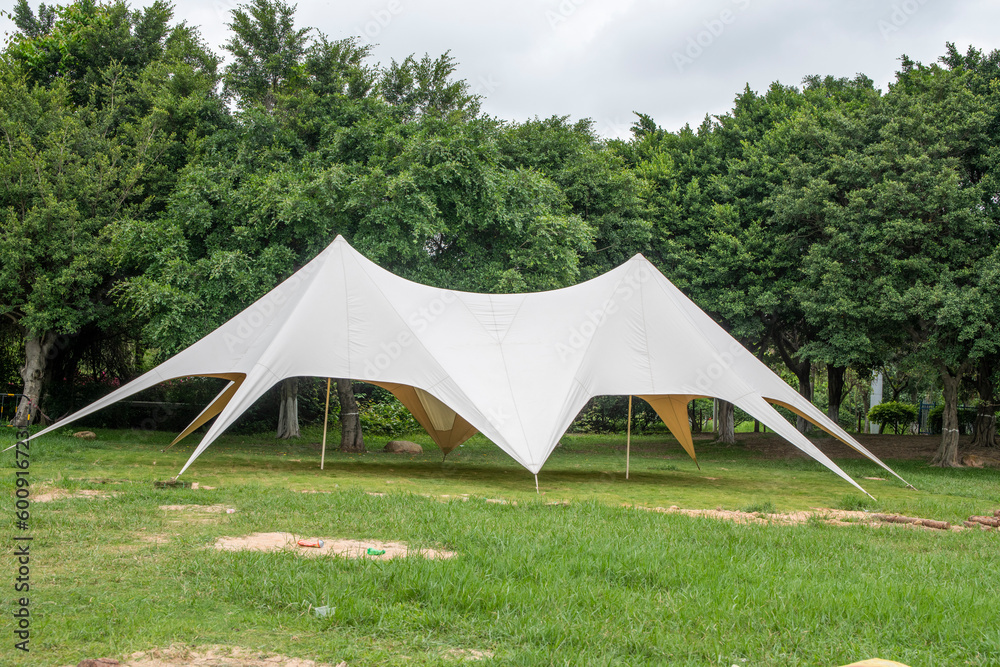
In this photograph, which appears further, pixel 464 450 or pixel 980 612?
pixel 464 450

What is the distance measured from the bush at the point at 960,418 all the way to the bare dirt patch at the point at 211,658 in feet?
75.5

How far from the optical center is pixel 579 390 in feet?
35.6

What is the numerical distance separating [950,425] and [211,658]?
17176mm

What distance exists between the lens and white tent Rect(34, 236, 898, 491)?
1045 cm

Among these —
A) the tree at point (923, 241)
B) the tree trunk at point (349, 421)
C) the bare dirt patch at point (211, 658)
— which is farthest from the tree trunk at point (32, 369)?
the tree at point (923, 241)

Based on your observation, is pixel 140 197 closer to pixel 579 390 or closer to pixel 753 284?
pixel 579 390

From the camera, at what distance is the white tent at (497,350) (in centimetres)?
1045

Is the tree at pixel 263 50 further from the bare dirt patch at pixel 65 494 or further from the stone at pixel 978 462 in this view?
the stone at pixel 978 462

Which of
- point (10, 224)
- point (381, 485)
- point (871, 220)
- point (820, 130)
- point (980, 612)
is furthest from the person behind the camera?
point (820, 130)

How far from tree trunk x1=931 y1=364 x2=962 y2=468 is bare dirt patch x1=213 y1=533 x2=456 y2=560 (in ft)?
47.9

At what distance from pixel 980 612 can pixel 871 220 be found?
44.0 ft

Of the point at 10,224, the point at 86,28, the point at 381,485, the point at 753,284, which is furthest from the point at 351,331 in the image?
the point at 86,28

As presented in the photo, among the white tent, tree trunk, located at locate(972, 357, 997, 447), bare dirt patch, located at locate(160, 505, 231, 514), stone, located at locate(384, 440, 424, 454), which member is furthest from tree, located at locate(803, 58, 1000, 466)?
bare dirt patch, located at locate(160, 505, 231, 514)

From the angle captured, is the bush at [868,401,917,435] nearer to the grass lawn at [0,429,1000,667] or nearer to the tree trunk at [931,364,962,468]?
the tree trunk at [931,364,962,468]
